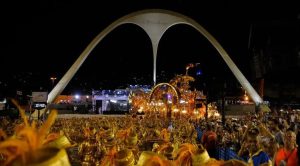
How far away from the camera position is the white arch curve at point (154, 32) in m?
47.6

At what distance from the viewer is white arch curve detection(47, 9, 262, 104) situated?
47.6 metres

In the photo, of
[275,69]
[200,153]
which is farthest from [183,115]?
[200,153]

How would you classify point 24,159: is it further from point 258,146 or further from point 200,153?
point 258,146

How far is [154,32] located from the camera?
61.6m

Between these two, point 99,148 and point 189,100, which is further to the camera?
point 189,100

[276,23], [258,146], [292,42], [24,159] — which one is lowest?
[258,146]

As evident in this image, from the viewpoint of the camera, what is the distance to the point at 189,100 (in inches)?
918

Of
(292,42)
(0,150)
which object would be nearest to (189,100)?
(292,42)

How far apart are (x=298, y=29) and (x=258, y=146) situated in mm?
17922

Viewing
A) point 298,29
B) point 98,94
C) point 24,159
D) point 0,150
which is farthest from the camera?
point 98,94

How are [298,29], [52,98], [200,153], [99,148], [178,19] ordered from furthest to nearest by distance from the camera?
1. [178,19]
2. [52,98]
3. [298,29]
4. [99,148]
5. [200,153]

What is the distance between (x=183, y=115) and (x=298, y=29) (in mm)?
8533

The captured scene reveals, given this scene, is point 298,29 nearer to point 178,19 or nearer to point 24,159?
point 24,159

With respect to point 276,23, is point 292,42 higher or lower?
lower
